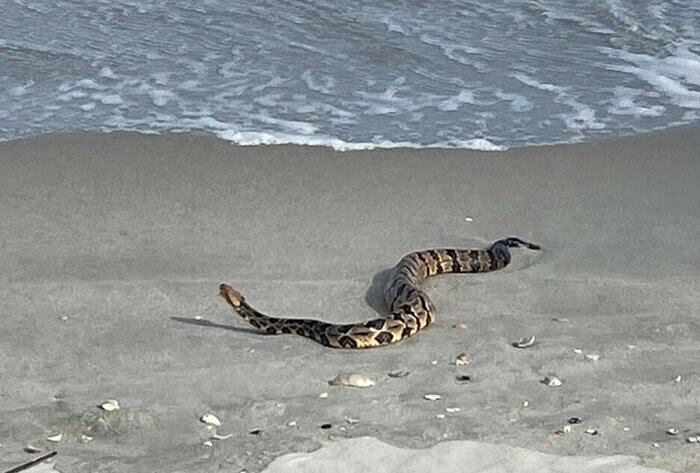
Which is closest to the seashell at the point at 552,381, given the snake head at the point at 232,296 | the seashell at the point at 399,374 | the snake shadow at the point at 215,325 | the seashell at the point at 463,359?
the seashell at the point at 463,359

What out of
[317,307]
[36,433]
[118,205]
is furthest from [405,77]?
[36,433]

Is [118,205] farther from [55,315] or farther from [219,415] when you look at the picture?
[219,415]

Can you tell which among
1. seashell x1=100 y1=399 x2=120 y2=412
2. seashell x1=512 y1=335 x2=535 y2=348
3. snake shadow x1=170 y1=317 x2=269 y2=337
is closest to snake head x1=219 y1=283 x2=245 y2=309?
snake shadow x1=170 y1=317 x2=269 y2=337

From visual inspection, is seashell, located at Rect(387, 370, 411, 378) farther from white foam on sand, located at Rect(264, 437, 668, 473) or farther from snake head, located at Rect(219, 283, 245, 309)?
snake head, located at Rect(219, 283, 245, 309)

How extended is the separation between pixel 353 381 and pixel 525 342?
884mm

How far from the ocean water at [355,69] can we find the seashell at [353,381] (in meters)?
3.41

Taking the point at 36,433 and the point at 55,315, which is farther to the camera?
the point at 55,315

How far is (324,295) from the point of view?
7.54 m

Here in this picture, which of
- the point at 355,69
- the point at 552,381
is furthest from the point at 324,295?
the point at 355,69

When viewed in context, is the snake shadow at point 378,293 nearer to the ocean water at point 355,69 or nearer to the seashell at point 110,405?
the seashell at point 110,405

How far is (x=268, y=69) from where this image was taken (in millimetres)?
11188

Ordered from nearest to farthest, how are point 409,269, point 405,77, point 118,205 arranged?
point 409,269 < point 118,205 < point 405,77

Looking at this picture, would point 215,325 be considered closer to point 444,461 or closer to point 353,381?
point 353,381

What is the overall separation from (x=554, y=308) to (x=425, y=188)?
1.83 metres
